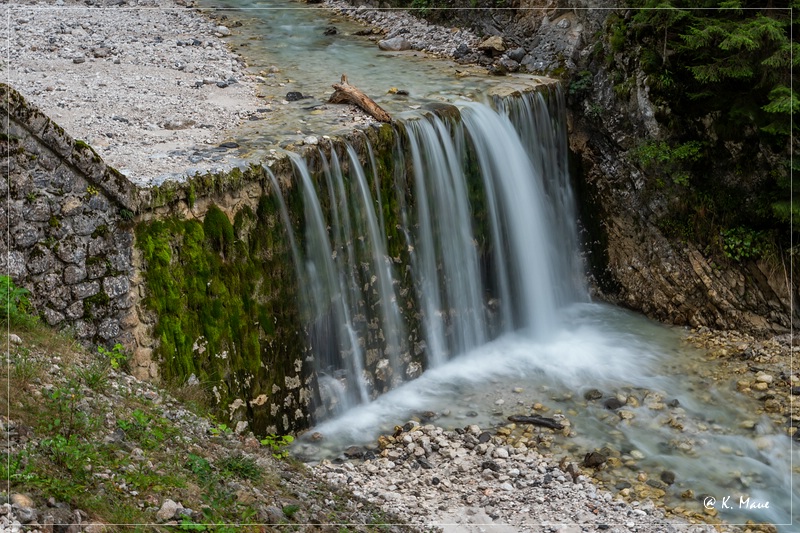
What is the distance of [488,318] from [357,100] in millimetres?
3367

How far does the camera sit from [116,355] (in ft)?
22.9

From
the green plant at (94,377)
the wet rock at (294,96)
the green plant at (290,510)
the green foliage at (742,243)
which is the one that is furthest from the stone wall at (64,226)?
the green foliage at (742,243)

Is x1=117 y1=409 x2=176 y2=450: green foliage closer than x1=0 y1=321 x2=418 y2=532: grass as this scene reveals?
No

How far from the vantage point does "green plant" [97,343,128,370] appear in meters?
6.84

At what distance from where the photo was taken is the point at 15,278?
662 centimetres

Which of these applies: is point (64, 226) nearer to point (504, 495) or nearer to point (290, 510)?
point (290, 510)

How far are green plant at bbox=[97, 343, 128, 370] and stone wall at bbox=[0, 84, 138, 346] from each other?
14 cm

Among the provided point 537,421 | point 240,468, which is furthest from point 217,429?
point 537,421

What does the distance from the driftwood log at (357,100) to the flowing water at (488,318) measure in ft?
1.25

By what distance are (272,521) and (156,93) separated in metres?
7.32

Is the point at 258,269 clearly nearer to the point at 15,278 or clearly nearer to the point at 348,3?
the point at 15,278

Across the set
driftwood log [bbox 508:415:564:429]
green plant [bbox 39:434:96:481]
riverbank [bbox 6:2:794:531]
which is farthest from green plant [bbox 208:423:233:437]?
driftwood log [bbox 508:415:564:429]

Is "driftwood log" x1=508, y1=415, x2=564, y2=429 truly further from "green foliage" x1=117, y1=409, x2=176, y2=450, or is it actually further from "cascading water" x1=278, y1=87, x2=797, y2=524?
"green foliage" x1=117, y1=409, x2=176, y2=450

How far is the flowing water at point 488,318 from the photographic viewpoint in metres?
8.71
